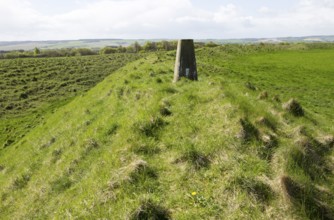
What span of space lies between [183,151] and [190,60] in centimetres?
847

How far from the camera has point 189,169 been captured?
605cm

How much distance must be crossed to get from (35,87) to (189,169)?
38.8 metres

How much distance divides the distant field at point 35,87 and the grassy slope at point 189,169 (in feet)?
57.3

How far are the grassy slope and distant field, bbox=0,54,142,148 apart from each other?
1747cm

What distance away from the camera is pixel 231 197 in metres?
5.05

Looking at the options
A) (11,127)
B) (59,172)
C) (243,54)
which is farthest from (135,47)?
(59,172)

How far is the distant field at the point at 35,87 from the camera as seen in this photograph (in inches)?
1072

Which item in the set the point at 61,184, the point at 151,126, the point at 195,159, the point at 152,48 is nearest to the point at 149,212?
A: the point at 195,159

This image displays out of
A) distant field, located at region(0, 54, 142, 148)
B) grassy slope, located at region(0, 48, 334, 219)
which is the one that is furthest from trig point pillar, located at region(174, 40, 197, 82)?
distant field, located at region(0, 54, 142, 148)

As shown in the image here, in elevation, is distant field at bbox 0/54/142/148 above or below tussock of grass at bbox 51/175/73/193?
below

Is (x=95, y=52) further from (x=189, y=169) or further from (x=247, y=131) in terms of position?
(x=189, y=169)

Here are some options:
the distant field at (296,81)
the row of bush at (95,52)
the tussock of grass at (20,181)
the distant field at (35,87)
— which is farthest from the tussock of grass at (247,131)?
the row of bush at (95,52)

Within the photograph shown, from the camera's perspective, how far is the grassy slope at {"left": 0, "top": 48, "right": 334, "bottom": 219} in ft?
16.4

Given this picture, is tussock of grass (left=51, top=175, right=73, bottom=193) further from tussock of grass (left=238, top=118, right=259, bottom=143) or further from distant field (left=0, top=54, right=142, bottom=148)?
distant field (left=0, top=54, right=142, bottom=148)
